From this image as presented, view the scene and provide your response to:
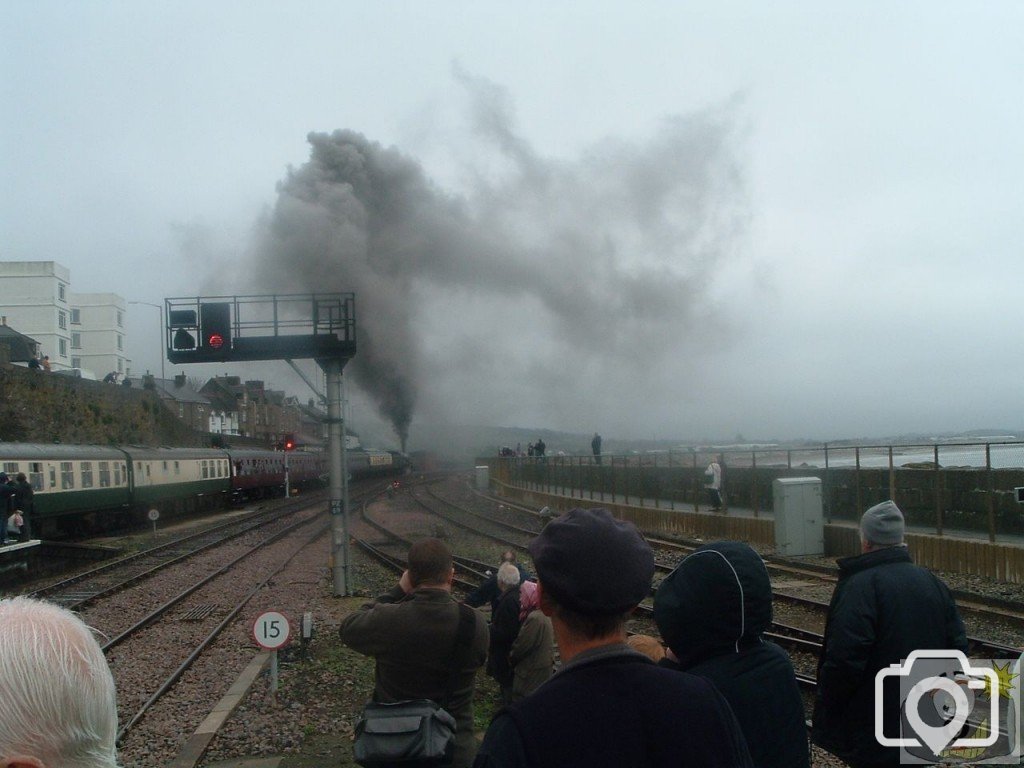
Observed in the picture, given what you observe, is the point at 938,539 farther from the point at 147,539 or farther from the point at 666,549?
the point at 147,539

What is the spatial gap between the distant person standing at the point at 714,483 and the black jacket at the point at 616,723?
58.3 feet

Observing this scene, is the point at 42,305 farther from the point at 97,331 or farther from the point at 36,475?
the point at 36,475

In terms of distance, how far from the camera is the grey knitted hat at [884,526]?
Answer: 352 cm

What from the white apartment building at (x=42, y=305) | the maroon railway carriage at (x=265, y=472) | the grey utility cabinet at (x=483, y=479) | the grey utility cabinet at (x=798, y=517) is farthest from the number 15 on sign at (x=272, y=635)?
the white apartment building at (x=42, y=305)

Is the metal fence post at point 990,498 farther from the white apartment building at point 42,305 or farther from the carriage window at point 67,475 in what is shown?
the white apartment building at point 42,305

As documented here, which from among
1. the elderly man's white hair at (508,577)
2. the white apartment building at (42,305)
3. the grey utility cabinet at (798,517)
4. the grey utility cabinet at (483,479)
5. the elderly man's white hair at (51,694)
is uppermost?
the white apartment building at (42,305)

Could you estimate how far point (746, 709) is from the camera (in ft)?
8.34

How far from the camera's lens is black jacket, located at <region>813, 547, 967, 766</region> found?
3.38 metres

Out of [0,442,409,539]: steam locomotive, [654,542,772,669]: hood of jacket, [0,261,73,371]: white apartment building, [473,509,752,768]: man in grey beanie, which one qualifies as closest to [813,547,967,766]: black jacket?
[654,542,772,669]: hood of jacket

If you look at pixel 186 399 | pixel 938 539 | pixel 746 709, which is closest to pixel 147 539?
pixel 938 539

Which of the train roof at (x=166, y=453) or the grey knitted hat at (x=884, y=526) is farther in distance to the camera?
the train roof at (x=166, y=453)

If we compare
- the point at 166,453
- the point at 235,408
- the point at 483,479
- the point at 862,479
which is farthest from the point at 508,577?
the point at 235,408

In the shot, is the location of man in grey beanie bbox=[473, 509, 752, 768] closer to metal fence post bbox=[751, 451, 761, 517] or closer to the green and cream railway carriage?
metal fence post bbox=[751, 451, 761, 517]

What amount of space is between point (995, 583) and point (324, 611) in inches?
361
